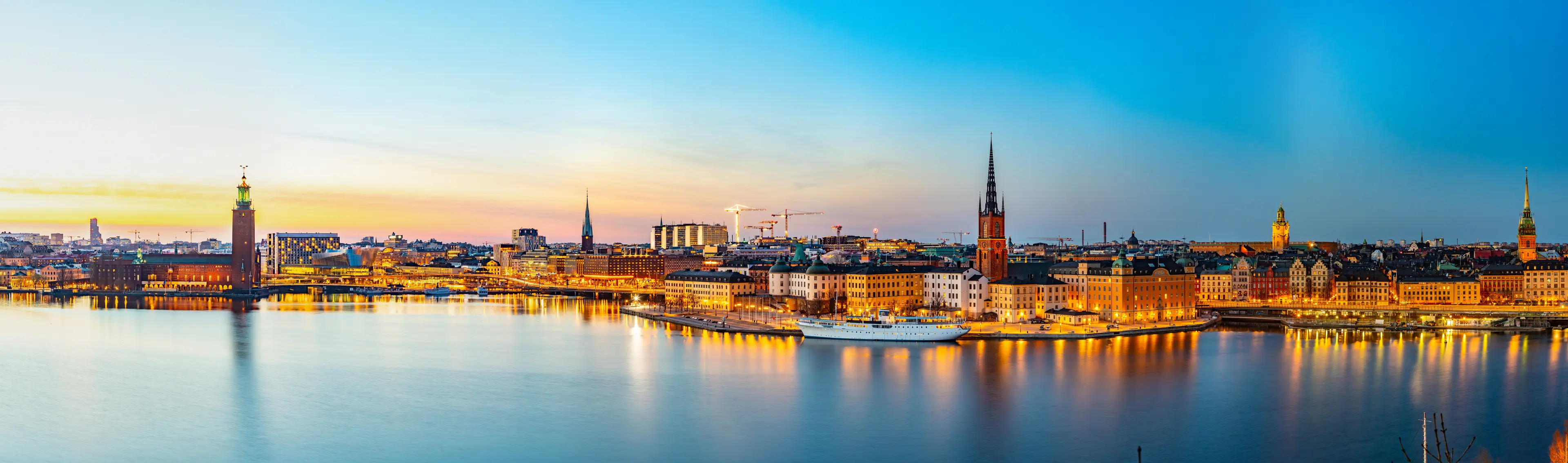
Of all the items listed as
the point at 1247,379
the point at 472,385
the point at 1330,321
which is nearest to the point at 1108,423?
the point at 1247,379

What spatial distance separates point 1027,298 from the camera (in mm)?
30453

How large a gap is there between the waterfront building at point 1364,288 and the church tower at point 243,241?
44.4 metres

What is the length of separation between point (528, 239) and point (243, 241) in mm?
68686

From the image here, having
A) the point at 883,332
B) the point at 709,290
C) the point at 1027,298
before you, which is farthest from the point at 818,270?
the point at 883,332

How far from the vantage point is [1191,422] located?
1538cm

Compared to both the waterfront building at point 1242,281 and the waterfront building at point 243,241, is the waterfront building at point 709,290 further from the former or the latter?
the waterfront building at point 243,241

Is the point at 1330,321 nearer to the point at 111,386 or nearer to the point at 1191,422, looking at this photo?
the point at 1191,422

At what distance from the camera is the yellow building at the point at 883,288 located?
110ft

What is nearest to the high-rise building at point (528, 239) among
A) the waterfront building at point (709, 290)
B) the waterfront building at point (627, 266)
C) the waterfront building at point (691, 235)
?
the waterfront building at point (691, 235)

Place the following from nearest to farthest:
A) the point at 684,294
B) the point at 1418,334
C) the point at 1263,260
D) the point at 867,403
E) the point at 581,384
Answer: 1. the point at 867,403
2. the point at 581,384
3. the point at 1418,334
4. the point at 684,294
5. the point at 1263,260

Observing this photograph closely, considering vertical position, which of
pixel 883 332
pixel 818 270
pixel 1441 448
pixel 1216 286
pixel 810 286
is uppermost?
pixel 818 270

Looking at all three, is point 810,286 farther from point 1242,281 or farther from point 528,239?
point 528,239

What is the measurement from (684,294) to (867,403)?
23.1m

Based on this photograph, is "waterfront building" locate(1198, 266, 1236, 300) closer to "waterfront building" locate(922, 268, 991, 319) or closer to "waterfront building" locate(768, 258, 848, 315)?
"waterfront building" locate(922, 268, 991, 319)
